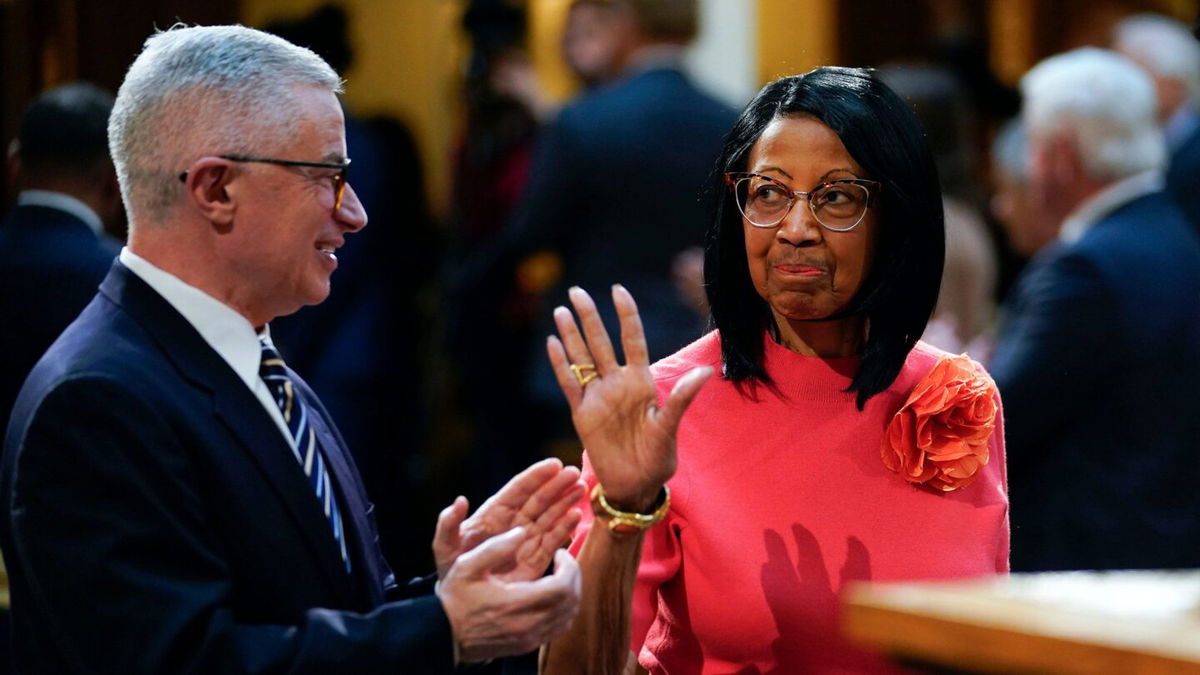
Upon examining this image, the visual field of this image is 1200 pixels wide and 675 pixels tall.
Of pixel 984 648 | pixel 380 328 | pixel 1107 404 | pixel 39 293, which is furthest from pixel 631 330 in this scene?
pixel 380 328

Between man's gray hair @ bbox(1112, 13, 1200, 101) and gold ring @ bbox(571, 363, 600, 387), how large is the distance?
15.2 feet

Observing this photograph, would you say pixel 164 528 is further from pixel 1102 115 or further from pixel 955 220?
pixel 955 220

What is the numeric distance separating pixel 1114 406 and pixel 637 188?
1.48m

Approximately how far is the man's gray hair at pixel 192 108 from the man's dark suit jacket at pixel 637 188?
244cm

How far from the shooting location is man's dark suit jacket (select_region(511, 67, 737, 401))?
4.52m

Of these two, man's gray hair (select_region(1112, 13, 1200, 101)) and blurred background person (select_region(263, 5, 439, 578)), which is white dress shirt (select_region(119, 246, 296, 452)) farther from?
man's gray hair (select_region(1112, 13, 1200, 101))

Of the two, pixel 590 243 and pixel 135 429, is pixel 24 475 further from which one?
pixel 590 243

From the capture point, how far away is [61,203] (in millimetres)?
3451

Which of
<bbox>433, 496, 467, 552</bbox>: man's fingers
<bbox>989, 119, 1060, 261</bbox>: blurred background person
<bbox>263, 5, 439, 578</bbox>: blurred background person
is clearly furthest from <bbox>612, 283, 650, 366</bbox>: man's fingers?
<bbox>263, 5, 439, 578</bbox>: blurred background person

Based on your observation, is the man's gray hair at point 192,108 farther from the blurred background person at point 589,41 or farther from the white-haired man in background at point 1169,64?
the white-haired man in background at point 1169,64

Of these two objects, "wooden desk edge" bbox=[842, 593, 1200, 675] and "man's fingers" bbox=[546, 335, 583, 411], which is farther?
"man's fingers" bbox=[546, 335, 583, 411]

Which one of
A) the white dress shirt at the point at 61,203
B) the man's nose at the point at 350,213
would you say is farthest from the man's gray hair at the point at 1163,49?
the man's nose at the point at 350,213

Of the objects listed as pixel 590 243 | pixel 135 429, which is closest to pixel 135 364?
pixel 135 429

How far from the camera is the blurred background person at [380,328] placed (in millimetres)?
5547
